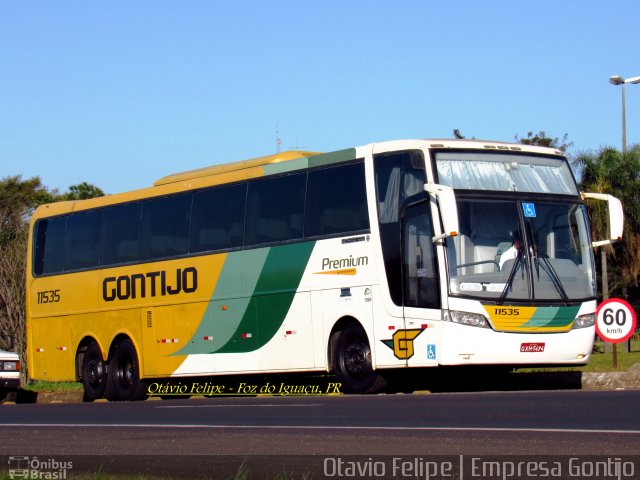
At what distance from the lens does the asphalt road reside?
9.33 meters

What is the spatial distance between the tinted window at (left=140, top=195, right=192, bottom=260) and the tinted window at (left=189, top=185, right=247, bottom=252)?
0.30m

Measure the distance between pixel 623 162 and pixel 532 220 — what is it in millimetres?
33174

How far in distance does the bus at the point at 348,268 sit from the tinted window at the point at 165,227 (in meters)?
0.03

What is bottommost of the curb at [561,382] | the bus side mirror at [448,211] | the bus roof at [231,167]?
the curb at [561,382]

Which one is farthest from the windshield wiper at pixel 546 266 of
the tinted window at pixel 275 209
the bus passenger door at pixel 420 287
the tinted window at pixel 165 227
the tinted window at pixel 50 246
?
the tinted window at pixel 50 246

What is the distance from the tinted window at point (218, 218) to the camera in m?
22.2

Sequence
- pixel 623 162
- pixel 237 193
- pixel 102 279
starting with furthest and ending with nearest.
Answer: pixel 623 162
pixel 102 279
pixel 237 193

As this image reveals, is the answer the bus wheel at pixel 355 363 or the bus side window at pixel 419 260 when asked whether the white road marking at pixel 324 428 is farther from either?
the bus wheel at pixel 355 363

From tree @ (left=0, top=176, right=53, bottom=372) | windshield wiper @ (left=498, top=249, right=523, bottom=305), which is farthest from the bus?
tree @ (left=0, top=176, right=53, bottom=372)

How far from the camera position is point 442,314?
1816 centimetres

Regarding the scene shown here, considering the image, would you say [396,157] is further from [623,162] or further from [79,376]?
[623,162]

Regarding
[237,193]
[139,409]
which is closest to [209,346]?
[237,193]

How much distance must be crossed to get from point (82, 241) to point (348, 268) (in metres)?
8.21

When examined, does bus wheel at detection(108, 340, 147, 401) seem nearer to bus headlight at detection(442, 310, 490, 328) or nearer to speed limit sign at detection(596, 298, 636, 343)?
bus headlight at detection(442, 310, 490, 328)
